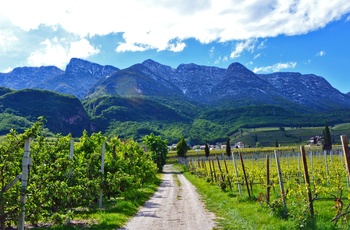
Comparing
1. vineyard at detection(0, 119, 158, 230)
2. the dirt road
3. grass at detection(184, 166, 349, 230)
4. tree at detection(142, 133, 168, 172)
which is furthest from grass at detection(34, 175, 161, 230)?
tree at detection(142, 133, 168, 172)

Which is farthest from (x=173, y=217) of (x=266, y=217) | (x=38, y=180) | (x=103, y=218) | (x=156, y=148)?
(x=156, y=148)

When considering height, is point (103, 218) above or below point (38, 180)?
below

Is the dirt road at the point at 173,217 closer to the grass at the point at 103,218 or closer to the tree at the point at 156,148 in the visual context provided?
the grass at the point at 103,218

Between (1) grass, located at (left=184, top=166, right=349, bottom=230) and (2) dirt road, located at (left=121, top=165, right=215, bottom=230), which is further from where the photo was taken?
(2) dirt road, located at (left=121, top=165, right=215, bottom=230)

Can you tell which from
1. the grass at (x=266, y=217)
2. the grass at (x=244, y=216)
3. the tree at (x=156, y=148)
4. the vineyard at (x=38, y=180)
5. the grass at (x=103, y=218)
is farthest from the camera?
the tree at (x=156, y=148)

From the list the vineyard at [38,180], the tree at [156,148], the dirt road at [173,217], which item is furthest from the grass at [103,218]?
the tree at [156,148]

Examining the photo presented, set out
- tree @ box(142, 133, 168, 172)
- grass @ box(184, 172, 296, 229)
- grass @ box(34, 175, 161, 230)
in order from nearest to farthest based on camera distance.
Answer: grass @ box(184, 172, 296, 229), grass @ box(34, 175, 161, 230), tree @ box(142, 133, 168, 172)

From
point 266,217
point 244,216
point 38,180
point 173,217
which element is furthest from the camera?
point 173,217

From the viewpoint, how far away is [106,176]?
20562 millimetres

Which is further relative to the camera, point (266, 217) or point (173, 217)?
point (173, 217)

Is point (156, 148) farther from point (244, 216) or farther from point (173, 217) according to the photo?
point (244, 216)

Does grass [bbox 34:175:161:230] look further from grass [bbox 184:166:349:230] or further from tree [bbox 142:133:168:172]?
tree [bbox 142:133:168:172]

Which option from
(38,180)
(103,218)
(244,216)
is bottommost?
(244,216)

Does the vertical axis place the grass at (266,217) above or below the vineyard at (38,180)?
below
